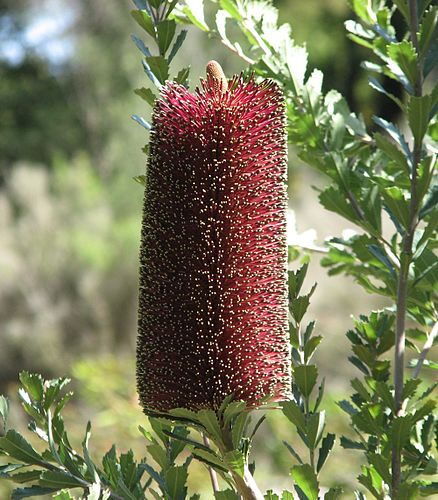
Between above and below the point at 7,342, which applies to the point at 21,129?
above

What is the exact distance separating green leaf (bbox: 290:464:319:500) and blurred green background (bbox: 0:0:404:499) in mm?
1485

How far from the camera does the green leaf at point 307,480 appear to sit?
772 mm

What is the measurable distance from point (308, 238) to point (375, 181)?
0.32 m

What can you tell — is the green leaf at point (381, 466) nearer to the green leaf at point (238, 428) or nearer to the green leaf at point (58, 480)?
the green leaf at point (238, 428)

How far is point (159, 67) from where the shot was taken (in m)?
0.88

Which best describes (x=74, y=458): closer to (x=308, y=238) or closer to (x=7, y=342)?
(x=308, y=238)

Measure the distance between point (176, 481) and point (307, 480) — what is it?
139mm

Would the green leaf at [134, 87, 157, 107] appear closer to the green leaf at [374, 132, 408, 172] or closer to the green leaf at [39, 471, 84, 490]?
the green leaf at [374, 132, 408, 172]

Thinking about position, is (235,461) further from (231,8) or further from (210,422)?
(231,8)

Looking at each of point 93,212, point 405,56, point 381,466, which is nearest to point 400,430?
point 381,466

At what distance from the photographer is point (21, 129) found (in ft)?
45.8

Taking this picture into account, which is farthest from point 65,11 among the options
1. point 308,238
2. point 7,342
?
point 308,238

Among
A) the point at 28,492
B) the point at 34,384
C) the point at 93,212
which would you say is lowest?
the point at 28,492

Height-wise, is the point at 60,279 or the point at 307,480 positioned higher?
the point at 60,279
